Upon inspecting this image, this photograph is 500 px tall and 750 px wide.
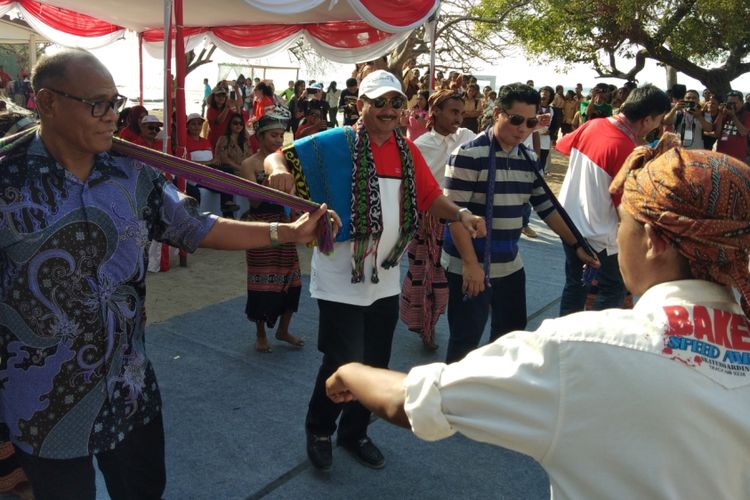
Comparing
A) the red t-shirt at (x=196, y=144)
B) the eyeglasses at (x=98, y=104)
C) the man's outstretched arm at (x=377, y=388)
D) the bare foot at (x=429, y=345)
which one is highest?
the eyeglasses at (x=98, y=104)

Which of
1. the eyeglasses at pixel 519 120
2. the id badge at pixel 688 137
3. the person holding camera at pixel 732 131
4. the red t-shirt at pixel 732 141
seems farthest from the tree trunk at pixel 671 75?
the eyeglasses at pixel 519 120

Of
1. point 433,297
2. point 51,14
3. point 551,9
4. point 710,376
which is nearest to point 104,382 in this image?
point 710,376

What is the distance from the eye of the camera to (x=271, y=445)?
10.8 feet

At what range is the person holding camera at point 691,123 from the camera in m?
11.7

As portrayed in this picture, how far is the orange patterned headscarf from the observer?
1152 millimetres

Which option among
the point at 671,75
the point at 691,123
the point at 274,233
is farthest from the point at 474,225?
the point at 671,75

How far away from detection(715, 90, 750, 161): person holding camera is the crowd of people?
9114mm

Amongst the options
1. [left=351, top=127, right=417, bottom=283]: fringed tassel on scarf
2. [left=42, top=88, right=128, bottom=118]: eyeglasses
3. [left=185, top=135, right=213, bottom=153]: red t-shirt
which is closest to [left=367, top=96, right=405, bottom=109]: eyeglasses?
[left=351, top=127, right=417, bottom=283]: fringed tassel on scarf

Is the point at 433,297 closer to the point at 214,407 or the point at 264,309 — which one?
the point at 264,309

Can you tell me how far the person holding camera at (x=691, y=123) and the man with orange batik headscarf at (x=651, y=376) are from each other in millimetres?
11088

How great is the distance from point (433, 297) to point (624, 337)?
362 cm

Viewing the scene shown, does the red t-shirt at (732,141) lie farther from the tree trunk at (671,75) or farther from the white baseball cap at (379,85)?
the tree trunk at (671,75)

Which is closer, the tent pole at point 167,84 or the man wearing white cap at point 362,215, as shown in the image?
the man wearing white cap at point 362,215

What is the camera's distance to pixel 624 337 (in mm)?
1107
